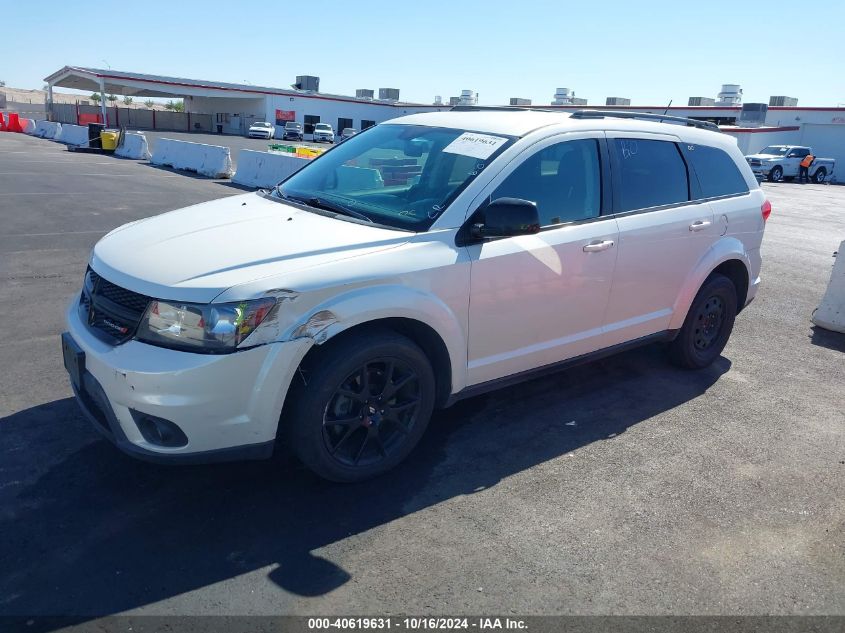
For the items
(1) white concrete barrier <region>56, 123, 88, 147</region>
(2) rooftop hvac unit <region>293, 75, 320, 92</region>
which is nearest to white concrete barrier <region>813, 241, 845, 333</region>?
(1) white concrete barrier <region>56, 123, 88, 147</region>

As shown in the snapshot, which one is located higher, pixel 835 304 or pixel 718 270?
pixel 718 270

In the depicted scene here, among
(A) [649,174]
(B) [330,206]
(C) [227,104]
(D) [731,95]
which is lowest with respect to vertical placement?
(B) [330,206]

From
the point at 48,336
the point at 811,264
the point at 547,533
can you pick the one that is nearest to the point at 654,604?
the point at 547,533

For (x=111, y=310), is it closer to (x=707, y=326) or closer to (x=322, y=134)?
(x=707, y=326)

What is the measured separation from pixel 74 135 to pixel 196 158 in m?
15.2

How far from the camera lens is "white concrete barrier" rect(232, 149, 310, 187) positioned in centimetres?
1666

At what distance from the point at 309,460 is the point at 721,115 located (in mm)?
49857

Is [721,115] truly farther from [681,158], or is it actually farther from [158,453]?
[158,453]

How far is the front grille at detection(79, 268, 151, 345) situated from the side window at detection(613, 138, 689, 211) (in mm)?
3048

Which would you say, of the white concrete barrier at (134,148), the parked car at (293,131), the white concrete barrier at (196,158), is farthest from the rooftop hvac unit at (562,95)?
the white concrete barrier at (196,158)

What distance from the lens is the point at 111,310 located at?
131 inches

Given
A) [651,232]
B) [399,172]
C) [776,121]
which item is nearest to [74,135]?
[399,172]

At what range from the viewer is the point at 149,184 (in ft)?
56.1

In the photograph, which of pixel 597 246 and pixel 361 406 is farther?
pixel 597 246
